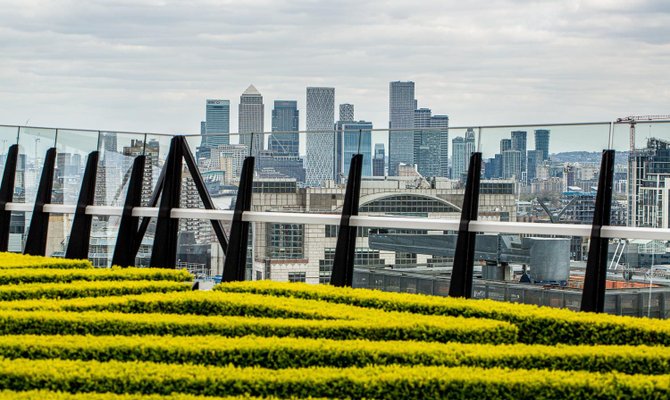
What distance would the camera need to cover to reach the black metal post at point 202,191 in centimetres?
1527

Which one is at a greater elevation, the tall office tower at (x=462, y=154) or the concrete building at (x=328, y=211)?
the tall office tower at (x=462, y=154)

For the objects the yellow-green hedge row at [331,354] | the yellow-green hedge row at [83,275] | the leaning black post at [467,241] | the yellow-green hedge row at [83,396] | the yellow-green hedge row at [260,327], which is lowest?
the yellow-green hedge row at [83,396]

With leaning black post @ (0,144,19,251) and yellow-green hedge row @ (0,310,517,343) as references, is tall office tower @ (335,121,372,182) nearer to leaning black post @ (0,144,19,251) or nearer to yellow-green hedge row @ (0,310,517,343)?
yellow-green hedge row @ (0,310,517,343)

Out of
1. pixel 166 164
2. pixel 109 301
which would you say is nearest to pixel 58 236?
pixel 166 164

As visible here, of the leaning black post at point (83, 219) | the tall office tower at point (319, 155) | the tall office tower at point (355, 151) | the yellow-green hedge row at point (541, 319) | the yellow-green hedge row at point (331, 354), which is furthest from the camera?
the leaning black post at point (83, 219)

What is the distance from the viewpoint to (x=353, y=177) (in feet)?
43.3

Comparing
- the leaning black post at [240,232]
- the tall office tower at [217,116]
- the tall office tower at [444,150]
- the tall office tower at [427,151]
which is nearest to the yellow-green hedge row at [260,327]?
the tall office tower at [444,150]

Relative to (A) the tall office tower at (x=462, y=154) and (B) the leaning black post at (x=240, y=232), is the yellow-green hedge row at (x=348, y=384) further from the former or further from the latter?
(B) the leaning black post at (x=240, y=232)

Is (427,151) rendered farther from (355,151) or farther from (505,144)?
(505,144)

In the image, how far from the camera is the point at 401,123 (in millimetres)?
38531

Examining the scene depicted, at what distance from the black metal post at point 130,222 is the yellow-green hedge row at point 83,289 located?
176 inches

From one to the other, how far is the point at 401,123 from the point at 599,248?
27.3m

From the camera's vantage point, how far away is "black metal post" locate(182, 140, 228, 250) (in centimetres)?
1527

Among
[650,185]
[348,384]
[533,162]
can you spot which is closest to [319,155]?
[533,162]
